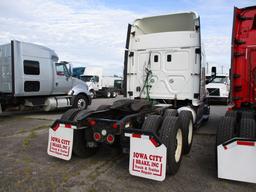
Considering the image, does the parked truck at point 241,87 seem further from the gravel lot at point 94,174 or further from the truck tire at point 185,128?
the truck tire at point 185,128

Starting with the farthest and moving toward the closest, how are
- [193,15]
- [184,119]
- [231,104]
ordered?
1. [193,15]
2. [231,104]
3. [184,119]

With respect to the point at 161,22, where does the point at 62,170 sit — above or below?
below

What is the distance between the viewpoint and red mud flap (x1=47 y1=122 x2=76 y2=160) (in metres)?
3.86

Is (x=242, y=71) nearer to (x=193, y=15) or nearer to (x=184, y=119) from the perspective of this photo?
(x=184, y=119)

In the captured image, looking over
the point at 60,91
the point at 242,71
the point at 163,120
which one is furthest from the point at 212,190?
the point at 60,91

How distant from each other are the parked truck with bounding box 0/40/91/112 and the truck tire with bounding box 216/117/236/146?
831 cm

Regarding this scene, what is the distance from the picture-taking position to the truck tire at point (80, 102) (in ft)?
37.6

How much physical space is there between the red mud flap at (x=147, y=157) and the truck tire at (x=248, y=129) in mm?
1183

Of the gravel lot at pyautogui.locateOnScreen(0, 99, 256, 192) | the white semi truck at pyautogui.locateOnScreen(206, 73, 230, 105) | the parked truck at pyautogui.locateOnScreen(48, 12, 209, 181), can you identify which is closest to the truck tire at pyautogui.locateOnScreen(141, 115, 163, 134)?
the parked truck at pyautogui.locateOnScreen(48, 12, 209, 181)

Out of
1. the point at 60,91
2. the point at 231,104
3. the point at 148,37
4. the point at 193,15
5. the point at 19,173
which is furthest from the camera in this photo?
the point at 60,91

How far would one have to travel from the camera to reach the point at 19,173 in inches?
140

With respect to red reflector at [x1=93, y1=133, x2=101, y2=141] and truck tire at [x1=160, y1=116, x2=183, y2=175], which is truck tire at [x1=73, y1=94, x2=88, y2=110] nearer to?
red reflector at [x1=93, y1=133, x2=101, y2=141]

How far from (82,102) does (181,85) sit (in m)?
6.98

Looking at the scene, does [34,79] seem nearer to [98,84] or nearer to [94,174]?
[94,174]
